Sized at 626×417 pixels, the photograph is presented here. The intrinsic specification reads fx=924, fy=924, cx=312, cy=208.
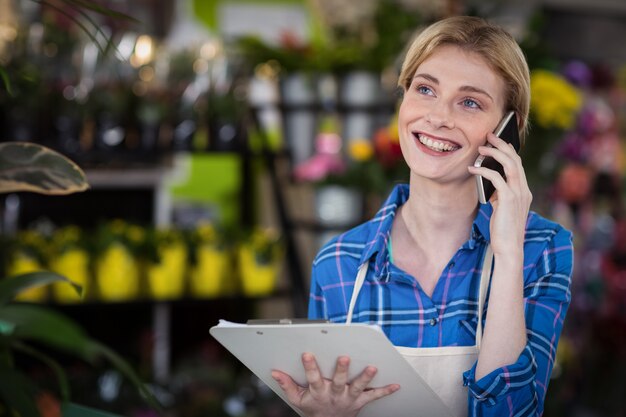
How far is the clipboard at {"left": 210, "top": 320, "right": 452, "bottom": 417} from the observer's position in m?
1.14

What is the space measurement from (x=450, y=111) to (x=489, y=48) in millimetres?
104

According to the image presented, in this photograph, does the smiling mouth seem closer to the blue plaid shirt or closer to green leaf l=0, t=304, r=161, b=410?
the blue plaid shirt

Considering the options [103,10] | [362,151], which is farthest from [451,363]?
[362,151]

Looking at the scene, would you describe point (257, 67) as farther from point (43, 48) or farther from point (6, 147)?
point (6, 147)

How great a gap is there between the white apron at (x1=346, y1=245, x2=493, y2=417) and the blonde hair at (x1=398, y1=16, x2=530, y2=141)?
249 mm

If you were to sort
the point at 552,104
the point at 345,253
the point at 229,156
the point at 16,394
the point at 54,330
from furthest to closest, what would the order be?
the point at 229,156, the point at 552,104, the point at 345,253, the point at 16,394, the point at 54,330

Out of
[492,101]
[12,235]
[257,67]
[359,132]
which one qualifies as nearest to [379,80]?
[359,132]

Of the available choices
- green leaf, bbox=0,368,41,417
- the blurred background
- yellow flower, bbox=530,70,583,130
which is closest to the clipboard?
green leaf, bbox=0,368,41,417

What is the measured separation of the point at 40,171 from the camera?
1314 millimetres

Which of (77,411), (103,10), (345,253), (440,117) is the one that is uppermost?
(103,10)

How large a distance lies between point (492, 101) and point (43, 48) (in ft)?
7.61

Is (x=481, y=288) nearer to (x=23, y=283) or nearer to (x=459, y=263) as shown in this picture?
(x=459, y=263)

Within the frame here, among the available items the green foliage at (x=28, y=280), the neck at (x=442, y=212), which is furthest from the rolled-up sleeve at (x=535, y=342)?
the green foliage at (x=28, y=280)

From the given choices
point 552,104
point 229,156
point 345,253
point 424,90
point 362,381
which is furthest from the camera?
point 229,156
